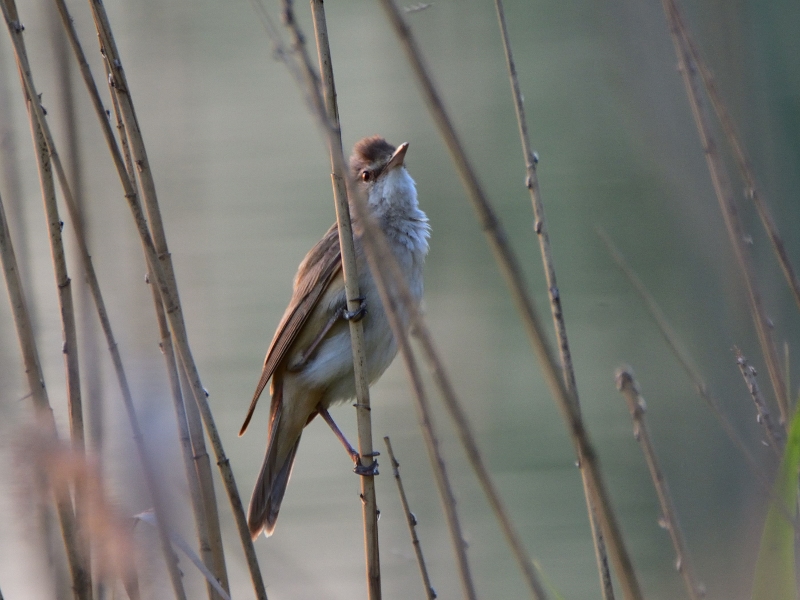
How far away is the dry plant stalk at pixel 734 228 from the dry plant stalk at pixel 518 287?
59 cm

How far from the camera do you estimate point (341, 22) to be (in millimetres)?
5406

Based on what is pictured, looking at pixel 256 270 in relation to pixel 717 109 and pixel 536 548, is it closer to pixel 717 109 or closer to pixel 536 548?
pixel 536 548

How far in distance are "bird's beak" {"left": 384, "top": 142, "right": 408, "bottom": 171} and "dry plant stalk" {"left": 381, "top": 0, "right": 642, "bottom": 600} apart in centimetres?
178

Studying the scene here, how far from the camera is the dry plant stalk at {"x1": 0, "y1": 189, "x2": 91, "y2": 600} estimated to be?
5.41ft

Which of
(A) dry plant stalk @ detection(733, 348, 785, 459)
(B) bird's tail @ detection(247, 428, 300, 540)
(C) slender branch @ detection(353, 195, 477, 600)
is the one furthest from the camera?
(B) bird's tail @ detection(247, 428, 300, 540)

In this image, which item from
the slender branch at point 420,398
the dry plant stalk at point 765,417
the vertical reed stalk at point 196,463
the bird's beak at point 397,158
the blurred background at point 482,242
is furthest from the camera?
the blurred background at point 482,242

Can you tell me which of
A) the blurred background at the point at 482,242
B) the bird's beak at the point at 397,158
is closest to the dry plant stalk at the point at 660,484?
the bird's beak at the point at 397,158

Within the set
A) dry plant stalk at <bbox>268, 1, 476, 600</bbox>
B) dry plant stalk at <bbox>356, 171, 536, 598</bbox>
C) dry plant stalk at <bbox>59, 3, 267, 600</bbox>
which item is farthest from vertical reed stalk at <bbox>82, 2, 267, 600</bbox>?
dry plant stalk at <bbox>356, 171, 536, 598</bbox>

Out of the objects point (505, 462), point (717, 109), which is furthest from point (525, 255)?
point (717, 109)

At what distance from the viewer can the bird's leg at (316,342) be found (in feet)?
8.91

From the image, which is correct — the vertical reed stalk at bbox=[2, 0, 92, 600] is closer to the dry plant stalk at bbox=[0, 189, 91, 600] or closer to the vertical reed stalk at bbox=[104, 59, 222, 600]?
the dry plant stalk at bbox=[0, 189, 91, 600]

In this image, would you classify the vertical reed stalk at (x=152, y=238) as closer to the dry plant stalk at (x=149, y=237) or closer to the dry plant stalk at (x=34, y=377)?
the dry plant stalk at (x=149, y=237)

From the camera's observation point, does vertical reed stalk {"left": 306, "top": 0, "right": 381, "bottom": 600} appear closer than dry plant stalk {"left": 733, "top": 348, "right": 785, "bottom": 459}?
No

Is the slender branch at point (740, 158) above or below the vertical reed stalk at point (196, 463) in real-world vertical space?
above
